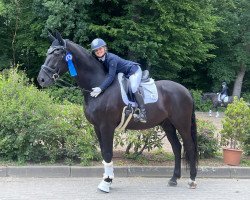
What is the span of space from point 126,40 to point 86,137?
1393cm

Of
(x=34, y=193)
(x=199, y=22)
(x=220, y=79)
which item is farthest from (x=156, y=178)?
(x=220, y=79)

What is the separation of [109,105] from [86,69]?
78 centimetres

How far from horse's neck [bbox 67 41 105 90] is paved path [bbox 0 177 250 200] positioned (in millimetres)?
1905

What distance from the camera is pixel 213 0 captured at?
26.9 meters

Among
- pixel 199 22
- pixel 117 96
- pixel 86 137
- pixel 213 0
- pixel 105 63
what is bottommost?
pixel 86 137

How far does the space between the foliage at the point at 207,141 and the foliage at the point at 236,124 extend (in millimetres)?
270

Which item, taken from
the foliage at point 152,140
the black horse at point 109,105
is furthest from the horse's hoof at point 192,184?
the foliage at point 152,140

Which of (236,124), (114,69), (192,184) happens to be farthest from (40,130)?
(236,124)

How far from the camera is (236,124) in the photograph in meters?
9.57

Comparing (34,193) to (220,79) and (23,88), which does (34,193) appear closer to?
(23,88)

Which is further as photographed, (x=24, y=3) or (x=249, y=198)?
(x=24, y=3)

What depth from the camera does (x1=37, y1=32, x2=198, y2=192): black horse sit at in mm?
7242

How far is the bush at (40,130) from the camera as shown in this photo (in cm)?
853

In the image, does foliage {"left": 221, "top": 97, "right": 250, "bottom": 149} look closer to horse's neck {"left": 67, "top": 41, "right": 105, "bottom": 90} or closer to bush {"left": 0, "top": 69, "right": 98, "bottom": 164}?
bush {"left": 0, "top": 69, "right": 98, "bottom": 164}
